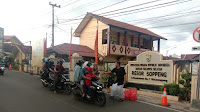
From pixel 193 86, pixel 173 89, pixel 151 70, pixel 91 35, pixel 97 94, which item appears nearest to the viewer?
pixel 97 94

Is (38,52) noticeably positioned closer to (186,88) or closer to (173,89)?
(173,89)

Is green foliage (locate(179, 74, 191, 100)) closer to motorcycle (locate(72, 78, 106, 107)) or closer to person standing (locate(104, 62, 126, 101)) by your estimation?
person standing (locate(104, 62, 126, 101))

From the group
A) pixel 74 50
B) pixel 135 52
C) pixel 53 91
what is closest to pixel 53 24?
pixel 74 50

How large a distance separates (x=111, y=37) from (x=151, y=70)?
947 cm

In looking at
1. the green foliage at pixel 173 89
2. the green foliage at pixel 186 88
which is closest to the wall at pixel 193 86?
the green foliage at pixel 186 88

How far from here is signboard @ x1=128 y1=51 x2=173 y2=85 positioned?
7.27m

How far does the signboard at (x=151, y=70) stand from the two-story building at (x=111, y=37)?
21.6 ft

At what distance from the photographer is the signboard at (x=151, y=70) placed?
7270 mm

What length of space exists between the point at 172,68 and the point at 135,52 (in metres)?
10.8

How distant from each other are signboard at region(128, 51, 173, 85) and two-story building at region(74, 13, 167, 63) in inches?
259

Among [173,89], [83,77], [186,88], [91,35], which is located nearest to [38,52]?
[91,35]

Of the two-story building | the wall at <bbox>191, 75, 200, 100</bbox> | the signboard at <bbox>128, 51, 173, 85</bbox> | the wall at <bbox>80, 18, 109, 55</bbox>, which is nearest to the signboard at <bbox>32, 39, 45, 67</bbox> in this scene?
the two-story building

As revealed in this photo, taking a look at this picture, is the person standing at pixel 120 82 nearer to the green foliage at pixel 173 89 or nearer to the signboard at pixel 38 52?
the green foliage at pixel 173 89

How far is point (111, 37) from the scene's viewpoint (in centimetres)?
1669
